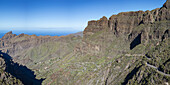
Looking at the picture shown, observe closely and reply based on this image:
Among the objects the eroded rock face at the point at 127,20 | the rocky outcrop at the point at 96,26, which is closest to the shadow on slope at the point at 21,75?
the rocky outcrop at the point at 96,26

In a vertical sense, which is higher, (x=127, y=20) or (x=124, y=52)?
(x=127, y=20)

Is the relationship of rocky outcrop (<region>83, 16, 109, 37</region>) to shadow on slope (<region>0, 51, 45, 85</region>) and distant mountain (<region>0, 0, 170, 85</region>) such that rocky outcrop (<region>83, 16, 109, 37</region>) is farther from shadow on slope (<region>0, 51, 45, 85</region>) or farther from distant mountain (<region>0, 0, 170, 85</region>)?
shadow on slope (<region>0, 51, 45, 85</region>)

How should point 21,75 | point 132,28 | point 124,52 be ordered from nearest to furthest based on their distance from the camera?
point 124,52, point 132,28, point 21,75

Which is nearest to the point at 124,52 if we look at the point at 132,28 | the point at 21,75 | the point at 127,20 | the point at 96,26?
the point at 132,28

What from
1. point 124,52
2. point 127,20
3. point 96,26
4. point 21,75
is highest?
point 127,20

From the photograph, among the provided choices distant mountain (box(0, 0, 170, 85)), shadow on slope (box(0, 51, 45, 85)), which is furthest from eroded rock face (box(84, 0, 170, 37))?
shadow on slope (box(0, 51, 45, 85))

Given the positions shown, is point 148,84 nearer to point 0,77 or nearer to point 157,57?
point 157,57

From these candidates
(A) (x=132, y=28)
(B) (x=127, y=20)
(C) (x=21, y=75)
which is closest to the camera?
(A) (x=132, y=28)

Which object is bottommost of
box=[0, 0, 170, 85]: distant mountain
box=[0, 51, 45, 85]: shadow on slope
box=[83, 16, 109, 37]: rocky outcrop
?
box=[0, 51, 45, 85]: shadow on slope

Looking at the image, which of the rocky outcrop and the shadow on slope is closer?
the shadow on slope

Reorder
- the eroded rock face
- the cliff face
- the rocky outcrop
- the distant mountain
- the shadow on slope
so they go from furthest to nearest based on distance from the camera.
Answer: the rocky outcrop < the shadow on slope < the eroded rock face < the cliff face < the distant mountain

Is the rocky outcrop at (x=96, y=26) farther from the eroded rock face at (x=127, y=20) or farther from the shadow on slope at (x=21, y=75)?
the shadow on slope at (x=21, y=75)

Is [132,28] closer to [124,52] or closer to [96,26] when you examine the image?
[124,52]
